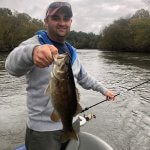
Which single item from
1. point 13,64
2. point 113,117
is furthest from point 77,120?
point 113,117

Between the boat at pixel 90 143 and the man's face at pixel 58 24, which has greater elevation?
the man's face at pixel 58 24

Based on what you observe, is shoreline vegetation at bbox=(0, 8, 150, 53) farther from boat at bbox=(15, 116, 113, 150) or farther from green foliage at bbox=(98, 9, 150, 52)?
boat at bbox=(15, 116, 113, 150)

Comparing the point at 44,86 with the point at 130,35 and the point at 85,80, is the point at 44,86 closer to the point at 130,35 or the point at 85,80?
the point at 85,80

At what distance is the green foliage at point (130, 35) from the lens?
6191cm

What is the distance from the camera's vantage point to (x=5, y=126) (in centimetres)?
915

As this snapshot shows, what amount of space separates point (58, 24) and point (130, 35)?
2701 inches

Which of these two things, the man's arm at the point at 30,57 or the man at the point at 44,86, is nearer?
the man's arm at the point at 30,57

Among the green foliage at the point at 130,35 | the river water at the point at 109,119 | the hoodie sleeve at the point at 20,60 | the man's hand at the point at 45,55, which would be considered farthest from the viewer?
the green foliage at the point at 130,35

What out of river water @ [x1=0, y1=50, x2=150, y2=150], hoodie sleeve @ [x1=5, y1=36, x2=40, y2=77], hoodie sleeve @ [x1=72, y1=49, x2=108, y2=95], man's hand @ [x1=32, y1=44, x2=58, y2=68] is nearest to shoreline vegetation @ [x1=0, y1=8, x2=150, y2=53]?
river water @ [x1=0, y1=50, x2=150, y2=150]

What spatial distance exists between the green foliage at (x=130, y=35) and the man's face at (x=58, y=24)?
58878 mm

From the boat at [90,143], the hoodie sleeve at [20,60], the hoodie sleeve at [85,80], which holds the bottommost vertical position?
the boat at [90,143]

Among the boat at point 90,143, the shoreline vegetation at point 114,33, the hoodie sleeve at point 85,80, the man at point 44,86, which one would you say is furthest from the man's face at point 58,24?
the shoreline vegetation at point 114,33

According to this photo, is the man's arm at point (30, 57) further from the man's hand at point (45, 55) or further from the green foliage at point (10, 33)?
the green foliage at point (10, 33)

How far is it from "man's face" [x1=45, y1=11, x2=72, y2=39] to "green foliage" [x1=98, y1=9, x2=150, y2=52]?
193 ft
